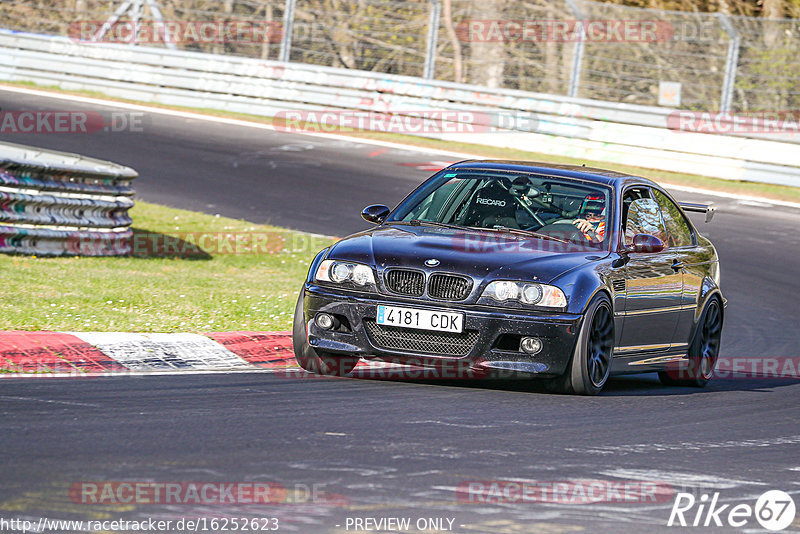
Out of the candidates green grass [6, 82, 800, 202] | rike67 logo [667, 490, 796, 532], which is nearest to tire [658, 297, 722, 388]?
rike67 logo [667, 490, 796, 532]

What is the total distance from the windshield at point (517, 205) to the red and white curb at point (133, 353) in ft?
4.21

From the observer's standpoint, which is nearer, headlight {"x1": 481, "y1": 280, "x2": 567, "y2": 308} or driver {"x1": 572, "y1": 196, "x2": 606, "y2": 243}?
headlight {"x1": 481, "y1": 280, "x2": 567, "y2": 308}

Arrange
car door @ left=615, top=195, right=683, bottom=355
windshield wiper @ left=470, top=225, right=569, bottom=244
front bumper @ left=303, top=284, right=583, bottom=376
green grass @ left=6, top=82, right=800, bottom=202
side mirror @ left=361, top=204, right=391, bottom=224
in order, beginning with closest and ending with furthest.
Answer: front bumper @ left=303, top=284, right=583, bottom=376 → windshield wiper @ left=470, top=225, right=569, bottom=244 → car door @ left=615, top=195, right=683, bottom=355 → side mirror @ left=361, top=204, right=391, bottom=224 → green grass @ left=6, top=82, right=800, bottom=202

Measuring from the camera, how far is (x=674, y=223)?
33.0ft

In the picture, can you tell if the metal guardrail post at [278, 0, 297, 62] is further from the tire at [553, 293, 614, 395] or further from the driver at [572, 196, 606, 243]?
the tire at [553, 293, 614, 395]

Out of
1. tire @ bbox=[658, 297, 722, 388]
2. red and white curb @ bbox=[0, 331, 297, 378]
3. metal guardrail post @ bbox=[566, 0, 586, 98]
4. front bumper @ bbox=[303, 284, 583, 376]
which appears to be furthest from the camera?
metal guardrail post @ bbox=[566, 0, 586, 98]

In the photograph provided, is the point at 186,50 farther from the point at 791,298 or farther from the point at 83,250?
the point at 791,298

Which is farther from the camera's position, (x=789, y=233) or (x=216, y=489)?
(x=789, y=233)

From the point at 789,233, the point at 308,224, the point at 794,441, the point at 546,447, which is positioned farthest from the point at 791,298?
the point at 546,447

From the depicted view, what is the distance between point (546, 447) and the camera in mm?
6434

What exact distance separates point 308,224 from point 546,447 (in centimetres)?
1055

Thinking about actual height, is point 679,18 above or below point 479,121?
above

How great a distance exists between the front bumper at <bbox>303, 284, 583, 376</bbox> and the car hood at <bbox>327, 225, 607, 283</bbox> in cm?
21

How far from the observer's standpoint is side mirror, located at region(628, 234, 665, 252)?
8812 mm
